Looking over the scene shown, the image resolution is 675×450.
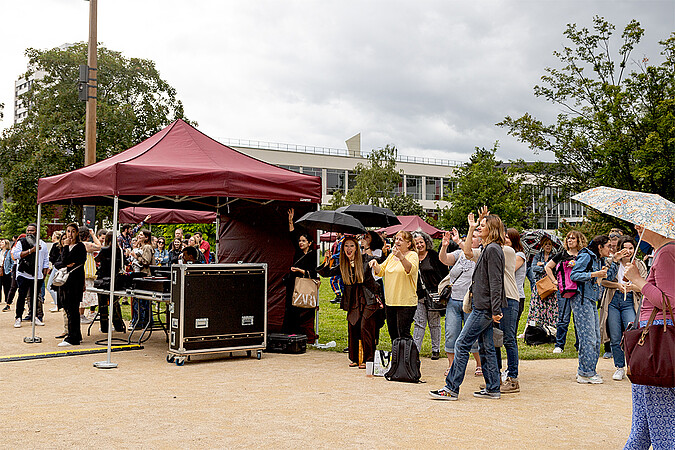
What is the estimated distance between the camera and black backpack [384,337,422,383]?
8.20 meters

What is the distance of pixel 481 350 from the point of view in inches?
283

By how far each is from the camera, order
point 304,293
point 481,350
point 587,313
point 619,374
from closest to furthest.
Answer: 1. point 481,350
2. point 587,313
3. point 619,374
4. point 304,293

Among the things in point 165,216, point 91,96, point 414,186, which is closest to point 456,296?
point 165,216

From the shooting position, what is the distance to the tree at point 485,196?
3503 centimetres

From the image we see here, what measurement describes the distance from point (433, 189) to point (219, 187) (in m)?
71.4

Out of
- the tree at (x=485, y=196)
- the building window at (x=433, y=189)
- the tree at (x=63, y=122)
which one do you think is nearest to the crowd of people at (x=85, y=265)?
the tree at (x=63, y=122)

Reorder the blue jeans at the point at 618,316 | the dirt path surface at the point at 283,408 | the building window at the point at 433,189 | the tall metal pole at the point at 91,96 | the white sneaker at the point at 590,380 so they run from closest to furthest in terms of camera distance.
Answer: the dirt path surface at the point at 283,408 < the white sneaker at the point at 590,380 < the blue jeans at the point at 618,316 < the tall metal pole at the point at 91,96 < the building window at the point at 433,189

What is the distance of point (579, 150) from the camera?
2686 cm

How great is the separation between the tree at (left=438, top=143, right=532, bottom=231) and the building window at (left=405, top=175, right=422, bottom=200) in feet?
130

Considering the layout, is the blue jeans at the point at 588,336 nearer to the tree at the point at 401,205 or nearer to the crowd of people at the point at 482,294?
the crowd of people at the point at 482,294

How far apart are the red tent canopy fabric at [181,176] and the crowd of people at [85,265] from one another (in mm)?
1135

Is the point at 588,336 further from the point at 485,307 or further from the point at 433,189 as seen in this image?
the point at 433,189

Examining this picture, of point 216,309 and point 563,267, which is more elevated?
point 563,267

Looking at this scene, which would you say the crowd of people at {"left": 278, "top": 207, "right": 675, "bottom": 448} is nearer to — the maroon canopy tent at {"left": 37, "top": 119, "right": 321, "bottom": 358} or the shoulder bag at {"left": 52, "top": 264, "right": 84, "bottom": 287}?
the maroon canopy tent at {"left": 37, "top": 119, "right": 321, "bottom": 358}
